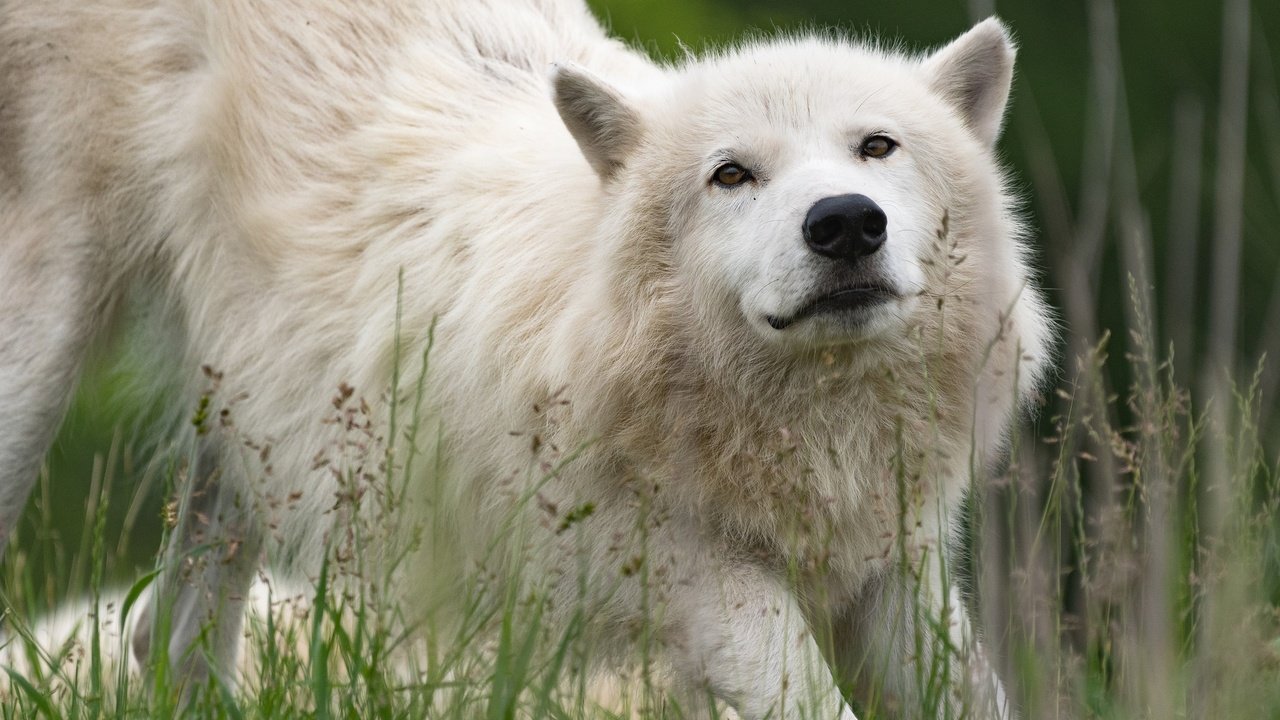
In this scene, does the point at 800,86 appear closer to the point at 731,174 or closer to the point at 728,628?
the point at 731,174

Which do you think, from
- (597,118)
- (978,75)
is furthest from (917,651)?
(978,75)

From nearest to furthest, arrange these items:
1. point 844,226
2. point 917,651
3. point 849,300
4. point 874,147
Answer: point 917,651, point 844,226, point 849,300, point 874,147

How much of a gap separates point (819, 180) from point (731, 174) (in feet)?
1.00

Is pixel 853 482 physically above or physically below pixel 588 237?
below

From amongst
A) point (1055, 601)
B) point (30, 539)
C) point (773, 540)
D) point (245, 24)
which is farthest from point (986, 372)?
point (30, 539)

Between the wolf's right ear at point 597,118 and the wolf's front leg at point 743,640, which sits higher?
the wolf's right ear at point 597,118

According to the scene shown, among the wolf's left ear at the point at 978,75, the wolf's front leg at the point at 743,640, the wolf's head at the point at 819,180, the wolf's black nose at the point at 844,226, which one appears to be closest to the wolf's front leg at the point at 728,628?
the wolf's front leg at the point at 743,640

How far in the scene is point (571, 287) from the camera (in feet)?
12.7

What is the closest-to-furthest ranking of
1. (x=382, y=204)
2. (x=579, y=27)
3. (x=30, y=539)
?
(x=382, y=204) < (x=579, y=27) < (x=30, y=539)

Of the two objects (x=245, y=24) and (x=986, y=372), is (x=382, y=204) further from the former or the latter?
(x=986, y=372)

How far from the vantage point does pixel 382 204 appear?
176 inches

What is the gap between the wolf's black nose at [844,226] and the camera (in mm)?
3303

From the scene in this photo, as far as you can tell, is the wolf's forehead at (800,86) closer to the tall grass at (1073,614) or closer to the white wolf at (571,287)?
the white wolf at (571,287)

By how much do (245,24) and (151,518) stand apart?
936 centimetres
